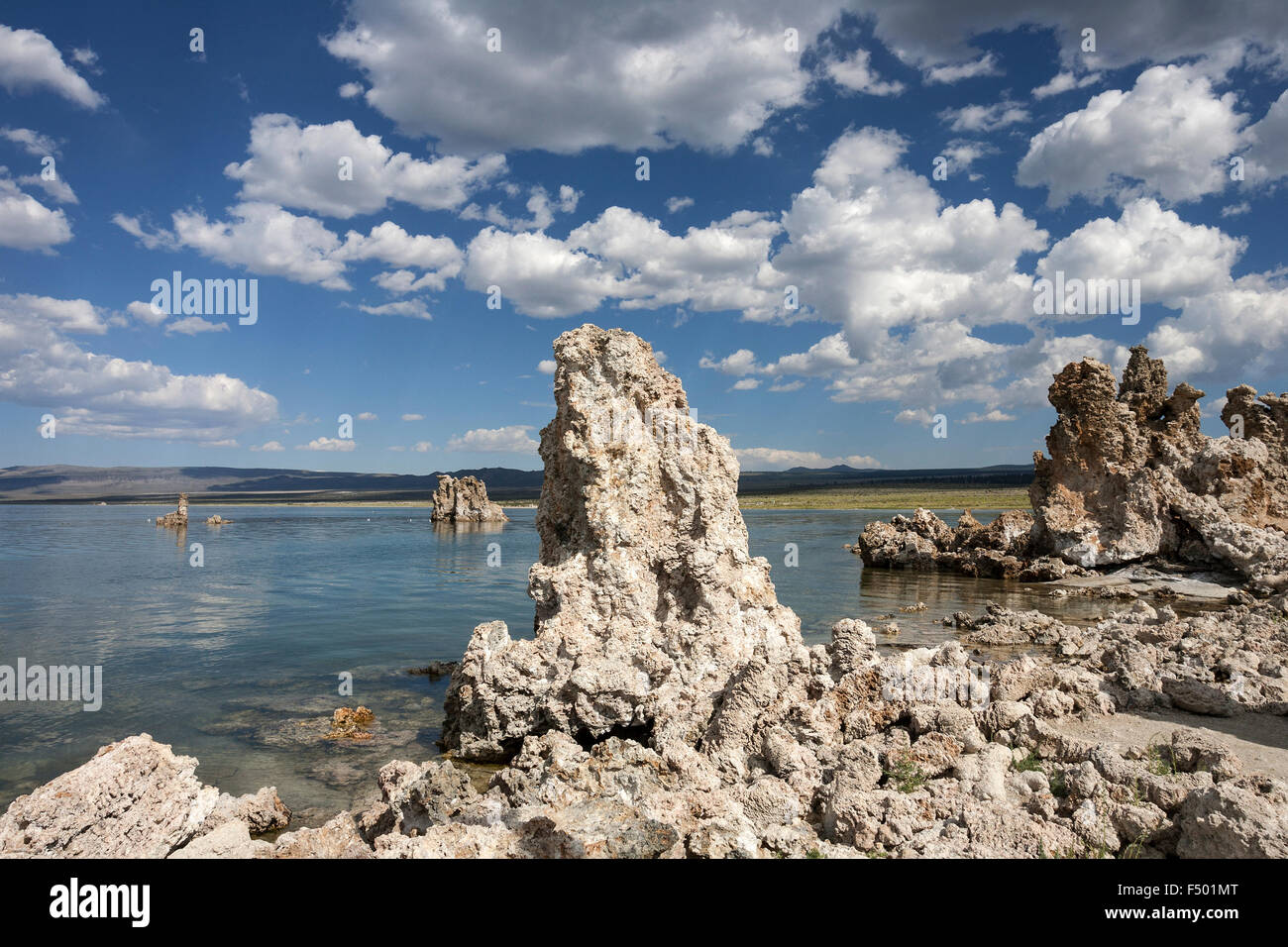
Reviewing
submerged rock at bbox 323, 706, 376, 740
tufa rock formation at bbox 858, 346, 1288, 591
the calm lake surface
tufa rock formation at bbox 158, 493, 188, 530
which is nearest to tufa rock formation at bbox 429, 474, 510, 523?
tufa rock formation at bbox 158, 493, 188, 530

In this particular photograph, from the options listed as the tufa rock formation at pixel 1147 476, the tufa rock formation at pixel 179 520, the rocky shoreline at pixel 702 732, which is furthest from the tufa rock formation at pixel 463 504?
the rocky shoreline at pixel 702 732

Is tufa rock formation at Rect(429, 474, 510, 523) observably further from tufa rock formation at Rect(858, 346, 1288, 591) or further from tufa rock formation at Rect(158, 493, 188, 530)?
tufa rock formation at Rect(858, 346, 1288, 591)

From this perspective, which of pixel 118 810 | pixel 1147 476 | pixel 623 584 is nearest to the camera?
pixel 118 810

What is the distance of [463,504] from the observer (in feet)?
267

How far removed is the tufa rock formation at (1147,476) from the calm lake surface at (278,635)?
11.2 feet

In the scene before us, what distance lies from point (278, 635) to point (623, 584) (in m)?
12.6

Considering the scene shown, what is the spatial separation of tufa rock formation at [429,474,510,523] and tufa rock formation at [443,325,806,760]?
7141cm

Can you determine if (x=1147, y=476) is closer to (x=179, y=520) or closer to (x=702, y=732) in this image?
(x=702, y=732)

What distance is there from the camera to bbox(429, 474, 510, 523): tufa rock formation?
8131 cm

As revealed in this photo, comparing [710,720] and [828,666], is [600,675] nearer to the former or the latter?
[710,720]

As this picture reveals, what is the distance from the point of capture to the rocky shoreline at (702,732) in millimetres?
5488

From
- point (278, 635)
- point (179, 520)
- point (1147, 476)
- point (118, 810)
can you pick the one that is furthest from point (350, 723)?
point (179, 520)
